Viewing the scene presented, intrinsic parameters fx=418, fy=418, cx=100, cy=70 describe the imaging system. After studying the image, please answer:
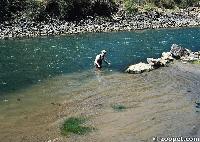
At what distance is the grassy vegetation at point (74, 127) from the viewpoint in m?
21.4

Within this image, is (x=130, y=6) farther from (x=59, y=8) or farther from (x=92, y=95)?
(x=92, y=95)

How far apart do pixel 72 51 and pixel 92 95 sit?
2134 centimetres

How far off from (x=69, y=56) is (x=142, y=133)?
87.2 feet

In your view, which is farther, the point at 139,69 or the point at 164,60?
the point at 164,60

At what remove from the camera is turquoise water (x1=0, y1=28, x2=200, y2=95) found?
121ft

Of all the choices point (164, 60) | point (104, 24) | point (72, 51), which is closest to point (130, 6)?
point (104, 24)

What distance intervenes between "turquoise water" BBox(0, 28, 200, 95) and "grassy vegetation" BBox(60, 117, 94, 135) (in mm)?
8559

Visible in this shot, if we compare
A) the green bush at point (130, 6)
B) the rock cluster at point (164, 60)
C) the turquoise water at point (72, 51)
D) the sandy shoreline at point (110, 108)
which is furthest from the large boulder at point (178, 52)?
the green bush at point (130, 6)

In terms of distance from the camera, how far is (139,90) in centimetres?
2956

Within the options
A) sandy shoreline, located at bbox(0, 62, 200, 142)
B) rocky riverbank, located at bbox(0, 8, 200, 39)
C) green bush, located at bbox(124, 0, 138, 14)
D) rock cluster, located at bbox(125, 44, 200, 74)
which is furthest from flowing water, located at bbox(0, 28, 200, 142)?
green bush, located at bbox(124, 0, 138, 14)

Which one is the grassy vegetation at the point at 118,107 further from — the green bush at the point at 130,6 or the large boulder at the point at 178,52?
the green bush at the point at 130,6

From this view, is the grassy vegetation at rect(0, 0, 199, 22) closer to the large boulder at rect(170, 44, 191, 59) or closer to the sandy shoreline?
the large boulder at rect(170, 44, 191, 59)

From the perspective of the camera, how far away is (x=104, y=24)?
240 feet

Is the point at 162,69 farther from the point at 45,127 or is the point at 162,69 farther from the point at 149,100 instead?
the point at 45,127
